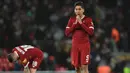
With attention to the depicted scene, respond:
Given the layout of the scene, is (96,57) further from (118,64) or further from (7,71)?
(7,71)

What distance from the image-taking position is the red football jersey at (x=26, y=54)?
9398 millimetres

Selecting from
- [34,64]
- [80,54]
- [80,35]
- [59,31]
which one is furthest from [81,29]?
[59,31]

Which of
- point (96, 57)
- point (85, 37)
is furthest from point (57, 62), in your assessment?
point (85, 37)

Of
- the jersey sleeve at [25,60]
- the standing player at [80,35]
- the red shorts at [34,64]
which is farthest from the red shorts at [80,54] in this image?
the jersey sleeve at [25,60]

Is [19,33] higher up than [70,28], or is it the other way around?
[70,28]

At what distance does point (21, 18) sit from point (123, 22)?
3578 mm

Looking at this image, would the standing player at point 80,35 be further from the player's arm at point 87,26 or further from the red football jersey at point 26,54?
the red football jersey at point 26,54

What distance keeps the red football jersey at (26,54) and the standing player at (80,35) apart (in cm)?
88

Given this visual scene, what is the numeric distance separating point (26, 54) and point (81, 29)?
1266 mm

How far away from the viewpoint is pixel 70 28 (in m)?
9.26

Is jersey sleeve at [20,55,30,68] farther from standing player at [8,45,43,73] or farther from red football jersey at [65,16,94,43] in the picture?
red football jersey at [65,16,94,43]

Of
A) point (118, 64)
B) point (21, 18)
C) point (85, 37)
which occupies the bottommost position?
point (118, 64)

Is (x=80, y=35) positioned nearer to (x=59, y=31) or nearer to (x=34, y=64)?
(x=34, y=64)

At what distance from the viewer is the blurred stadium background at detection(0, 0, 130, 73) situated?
46.6 ft
